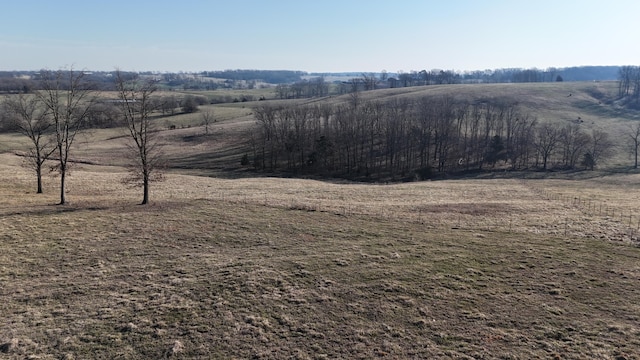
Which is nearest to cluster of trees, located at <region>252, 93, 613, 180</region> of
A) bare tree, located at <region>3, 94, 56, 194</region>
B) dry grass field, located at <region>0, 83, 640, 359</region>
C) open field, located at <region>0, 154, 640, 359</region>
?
bare tree, located at <region>3, 94, 56, 194</region>

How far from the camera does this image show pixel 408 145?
8319 cm

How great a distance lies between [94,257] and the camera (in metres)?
20.9

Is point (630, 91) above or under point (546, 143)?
above

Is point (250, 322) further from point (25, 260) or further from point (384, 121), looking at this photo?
point (384, 121)

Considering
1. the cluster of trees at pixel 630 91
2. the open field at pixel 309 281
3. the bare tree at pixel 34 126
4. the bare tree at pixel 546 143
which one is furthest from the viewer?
the cluster of trees at pixel 630 91

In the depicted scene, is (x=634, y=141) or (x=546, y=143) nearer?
(x=546, y=143)

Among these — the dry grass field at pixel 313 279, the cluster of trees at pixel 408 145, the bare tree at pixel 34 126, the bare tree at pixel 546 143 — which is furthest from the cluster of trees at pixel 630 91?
the bare tree at pixel 34 126

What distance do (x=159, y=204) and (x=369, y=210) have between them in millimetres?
15648

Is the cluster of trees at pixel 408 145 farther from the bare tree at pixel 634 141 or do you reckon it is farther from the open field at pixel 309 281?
the open field at pixel 309 281

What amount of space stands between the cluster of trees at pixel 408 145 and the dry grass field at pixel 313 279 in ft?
134

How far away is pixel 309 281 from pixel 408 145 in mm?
67756

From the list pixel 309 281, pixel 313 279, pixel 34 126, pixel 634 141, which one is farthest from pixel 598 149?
pixel 34 126

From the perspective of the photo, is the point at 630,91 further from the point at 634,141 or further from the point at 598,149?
the point at 598,149

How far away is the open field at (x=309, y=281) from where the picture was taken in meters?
14.2
